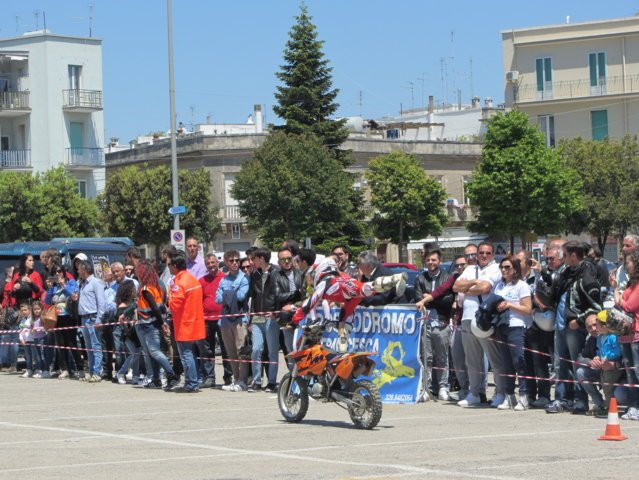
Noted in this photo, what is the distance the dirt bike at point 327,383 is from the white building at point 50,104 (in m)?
55.4

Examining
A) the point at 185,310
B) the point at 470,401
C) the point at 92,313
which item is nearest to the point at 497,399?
the point at 470,401

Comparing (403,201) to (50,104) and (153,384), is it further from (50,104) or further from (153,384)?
(153,384)

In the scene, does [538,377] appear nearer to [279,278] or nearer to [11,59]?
[279,278]

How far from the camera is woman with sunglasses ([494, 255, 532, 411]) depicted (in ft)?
52.3

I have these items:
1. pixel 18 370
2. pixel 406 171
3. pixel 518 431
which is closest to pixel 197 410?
pixel 518 431

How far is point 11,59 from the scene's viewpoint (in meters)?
69.8

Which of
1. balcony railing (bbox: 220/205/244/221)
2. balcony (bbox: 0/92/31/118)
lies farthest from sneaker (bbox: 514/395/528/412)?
balcony (bbox: 0/92/31/118)

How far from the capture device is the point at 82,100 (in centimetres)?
7075

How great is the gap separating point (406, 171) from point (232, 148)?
35.7 ft

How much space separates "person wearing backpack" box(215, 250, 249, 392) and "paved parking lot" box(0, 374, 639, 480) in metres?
1.48

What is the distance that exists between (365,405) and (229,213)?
57.7 metres

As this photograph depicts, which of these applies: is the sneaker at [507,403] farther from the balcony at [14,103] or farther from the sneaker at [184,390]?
the balcony at [14,103]

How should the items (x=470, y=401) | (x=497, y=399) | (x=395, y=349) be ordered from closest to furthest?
(x=497, y=399) < (x=470, y=401) < (x=395, y=349)

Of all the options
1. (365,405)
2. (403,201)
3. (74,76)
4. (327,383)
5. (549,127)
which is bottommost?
(365,405)
